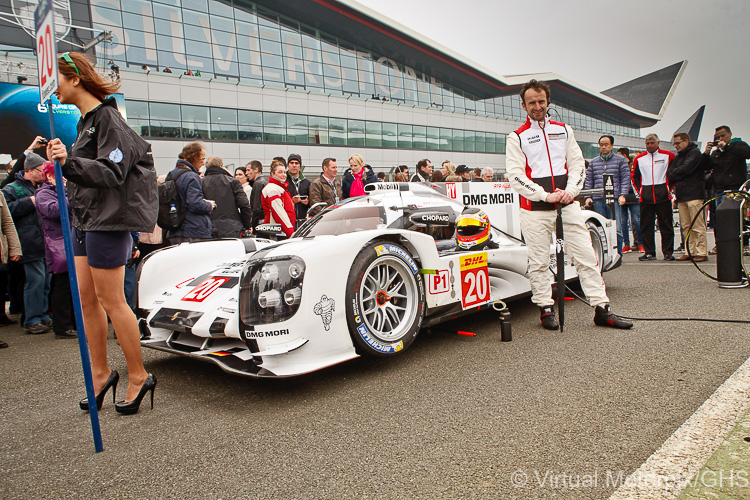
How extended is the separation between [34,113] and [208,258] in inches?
550

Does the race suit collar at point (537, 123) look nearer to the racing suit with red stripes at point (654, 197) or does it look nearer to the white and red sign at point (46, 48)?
the white and red sign at point (46, 48)

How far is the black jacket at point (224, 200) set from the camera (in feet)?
18.4

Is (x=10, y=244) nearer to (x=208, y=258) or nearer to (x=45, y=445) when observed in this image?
(x=208, y=258)

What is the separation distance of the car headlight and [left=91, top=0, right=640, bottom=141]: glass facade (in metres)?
23.5

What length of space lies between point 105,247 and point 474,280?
8.18 ft

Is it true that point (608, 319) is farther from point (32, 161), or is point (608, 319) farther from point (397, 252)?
point (32, 161)

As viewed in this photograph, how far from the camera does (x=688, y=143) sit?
772 cm

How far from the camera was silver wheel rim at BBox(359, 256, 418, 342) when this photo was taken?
3.09m

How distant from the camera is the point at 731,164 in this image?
7473 millimetres

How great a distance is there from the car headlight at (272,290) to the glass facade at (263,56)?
2348 cm

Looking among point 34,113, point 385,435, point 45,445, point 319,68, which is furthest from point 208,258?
point 319,68

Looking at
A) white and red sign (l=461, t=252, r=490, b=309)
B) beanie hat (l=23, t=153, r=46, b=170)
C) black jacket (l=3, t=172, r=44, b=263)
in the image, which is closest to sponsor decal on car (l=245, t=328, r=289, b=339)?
white and red sign (l=461, t=252, r=490, b=309)

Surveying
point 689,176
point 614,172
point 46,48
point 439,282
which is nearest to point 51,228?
point 46,48

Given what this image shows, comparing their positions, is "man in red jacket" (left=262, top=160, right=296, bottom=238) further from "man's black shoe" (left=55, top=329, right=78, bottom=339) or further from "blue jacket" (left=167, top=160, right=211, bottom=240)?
"man's black shoe" (left=55, top=329, right=78, bottom=339)
